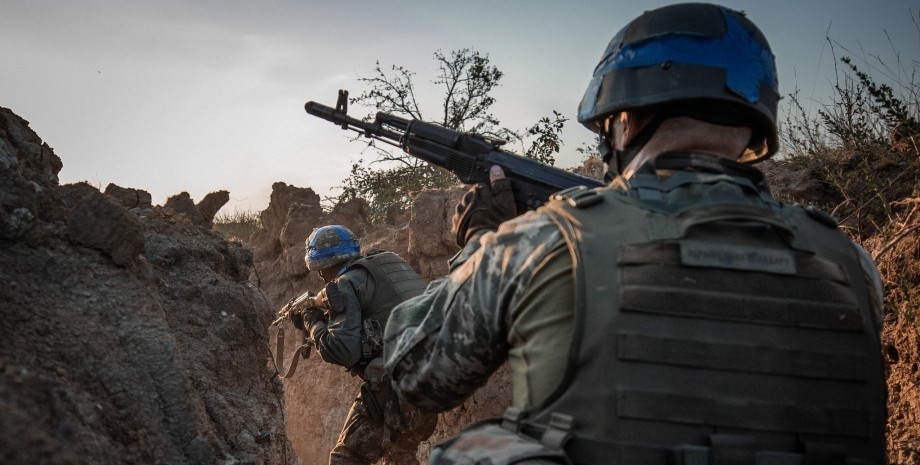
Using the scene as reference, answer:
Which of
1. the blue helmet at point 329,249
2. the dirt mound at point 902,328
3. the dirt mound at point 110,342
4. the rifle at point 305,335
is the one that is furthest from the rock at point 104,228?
the blue helmet at point 329,249

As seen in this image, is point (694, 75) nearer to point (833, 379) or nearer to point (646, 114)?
point (646, 114)

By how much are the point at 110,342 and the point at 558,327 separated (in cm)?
149

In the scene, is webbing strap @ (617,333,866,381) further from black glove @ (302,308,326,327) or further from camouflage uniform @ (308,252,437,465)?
black glove @ (302,308,326,327)

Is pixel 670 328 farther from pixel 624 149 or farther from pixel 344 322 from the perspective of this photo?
pixel 344 322

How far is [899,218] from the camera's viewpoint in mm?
4238

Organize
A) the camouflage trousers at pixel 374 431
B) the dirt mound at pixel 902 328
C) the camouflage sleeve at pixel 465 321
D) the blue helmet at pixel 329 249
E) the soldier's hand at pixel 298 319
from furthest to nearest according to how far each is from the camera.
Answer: the soldier's hand at pixel 298 319
the blue helmet at pixel 329 249
the camouflage trousers at pixel 374 431
the dirt mound at pixel 902 328
the camouflage sleeve at pixel 465 321

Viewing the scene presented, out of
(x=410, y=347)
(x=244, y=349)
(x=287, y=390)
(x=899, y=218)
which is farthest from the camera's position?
(x=287, y=390)

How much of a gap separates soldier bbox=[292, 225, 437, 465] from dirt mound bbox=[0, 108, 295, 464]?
7.71 feet

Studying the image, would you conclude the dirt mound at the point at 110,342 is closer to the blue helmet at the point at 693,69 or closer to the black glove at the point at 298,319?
the blue helmet at the point at 693,69

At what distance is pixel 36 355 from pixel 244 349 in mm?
1490

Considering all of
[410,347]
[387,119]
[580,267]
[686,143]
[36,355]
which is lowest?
[36,355]

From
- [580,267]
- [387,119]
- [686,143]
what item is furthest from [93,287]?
[387,119]

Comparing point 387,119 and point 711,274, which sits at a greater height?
point 387,119

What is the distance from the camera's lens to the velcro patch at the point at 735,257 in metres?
1.64
